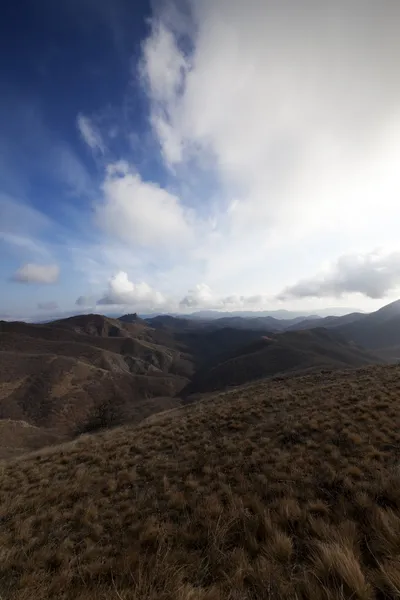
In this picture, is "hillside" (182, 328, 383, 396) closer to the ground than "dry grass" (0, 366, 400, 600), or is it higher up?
closer to the ground

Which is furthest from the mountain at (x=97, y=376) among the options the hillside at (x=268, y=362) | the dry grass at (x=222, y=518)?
the dry grass at (x=222, y=518)

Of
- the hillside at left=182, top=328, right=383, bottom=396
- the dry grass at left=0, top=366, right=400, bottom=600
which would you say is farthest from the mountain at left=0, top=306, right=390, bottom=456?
the dry grass at left=0, top=366, right=400, bottom=600

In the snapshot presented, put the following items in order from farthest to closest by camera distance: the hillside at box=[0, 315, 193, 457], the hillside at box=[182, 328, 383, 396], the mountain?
the hillside at box=[182, 328, 383, 396] → the mountain → the hillside at box=[0, 315, 193, 457]

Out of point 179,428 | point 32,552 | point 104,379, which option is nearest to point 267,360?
point 104,379

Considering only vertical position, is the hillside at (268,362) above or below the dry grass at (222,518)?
below

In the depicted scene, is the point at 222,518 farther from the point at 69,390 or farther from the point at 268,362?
the point at 268,362

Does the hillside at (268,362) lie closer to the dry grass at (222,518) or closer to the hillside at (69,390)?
the hillside at (69,390)

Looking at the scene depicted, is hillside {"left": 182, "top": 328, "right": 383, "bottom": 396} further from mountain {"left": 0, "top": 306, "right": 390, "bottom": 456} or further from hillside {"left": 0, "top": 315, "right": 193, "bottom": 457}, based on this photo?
hillside {"left": 0, "top": 315, "right": 193, "bottom": 457}

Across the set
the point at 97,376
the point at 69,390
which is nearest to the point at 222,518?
the point at 69,390

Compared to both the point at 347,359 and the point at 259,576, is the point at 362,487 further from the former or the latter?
the point at 347,359
